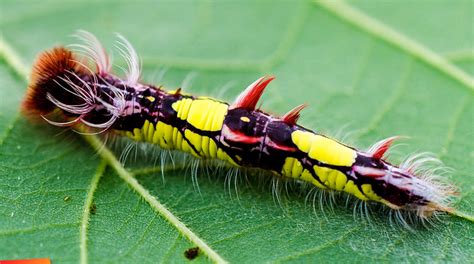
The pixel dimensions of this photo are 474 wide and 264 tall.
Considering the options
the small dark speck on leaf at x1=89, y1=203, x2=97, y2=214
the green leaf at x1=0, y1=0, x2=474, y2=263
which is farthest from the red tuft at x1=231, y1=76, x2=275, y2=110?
the small dark speck on leaf at x1=89, y1=203, x2=97, y2=214

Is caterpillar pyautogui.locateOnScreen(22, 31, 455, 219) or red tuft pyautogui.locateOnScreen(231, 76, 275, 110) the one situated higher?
red tuft pyautogui.locateOnScreen(231, 76, 275, 110)

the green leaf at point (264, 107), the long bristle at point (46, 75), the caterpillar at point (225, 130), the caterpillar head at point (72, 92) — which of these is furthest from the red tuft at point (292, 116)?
the long bristle at point (46, 75)

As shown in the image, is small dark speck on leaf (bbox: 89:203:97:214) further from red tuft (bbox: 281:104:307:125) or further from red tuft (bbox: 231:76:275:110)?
red tuft (bbox: 281:104:307:125)

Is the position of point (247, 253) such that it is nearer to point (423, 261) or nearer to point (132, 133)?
point (423, 261)

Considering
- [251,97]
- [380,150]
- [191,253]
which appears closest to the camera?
[191,253]

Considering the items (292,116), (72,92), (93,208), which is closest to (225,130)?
(292,116)

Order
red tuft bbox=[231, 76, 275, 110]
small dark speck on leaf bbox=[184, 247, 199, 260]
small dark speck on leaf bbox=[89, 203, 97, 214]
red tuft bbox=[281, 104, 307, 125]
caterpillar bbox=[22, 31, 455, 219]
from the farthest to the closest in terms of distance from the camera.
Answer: red tuft bbox=[231, 76, 275, 110] < red tuft bbox=[281, 104, 307, 125] < small dark speck on leaf bbox=[89, 203, 97, 214] < caterpillar bbox=[22, 31, 455, 219] < small dark speck on leaf bbox=[184, 247, 199, 260]

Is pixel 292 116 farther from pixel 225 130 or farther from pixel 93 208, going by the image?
pixel 93 208
